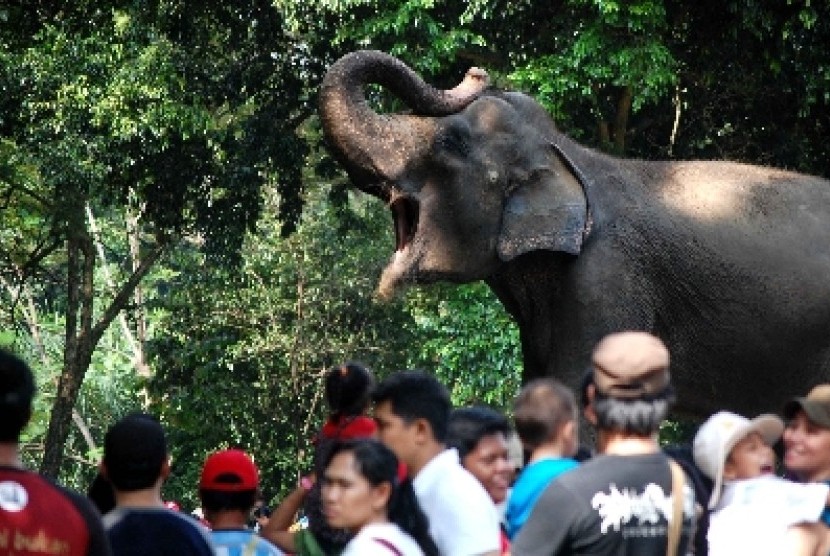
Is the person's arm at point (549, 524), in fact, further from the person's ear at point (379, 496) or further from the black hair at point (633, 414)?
the person's ear at point (379, 496)

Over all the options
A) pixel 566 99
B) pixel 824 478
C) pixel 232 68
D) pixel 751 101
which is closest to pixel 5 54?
pixel 232 68

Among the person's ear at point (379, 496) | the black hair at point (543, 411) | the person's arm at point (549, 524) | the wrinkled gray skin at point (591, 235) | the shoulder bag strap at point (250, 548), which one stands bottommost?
the shoulder bag strap at point (250, 548)

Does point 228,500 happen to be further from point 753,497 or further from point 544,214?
point 544,214

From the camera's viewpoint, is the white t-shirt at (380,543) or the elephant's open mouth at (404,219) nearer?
the white t-shirt at (380,543)

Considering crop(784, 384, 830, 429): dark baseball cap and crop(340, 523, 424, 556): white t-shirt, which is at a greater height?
crop(784, 384, 830, 429): dark baseball cap

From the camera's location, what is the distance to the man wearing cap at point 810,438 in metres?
6.47

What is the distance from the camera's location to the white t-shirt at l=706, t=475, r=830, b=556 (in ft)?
19.0

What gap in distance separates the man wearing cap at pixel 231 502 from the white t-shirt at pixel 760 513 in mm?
1392

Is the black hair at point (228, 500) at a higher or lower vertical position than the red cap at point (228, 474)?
lower

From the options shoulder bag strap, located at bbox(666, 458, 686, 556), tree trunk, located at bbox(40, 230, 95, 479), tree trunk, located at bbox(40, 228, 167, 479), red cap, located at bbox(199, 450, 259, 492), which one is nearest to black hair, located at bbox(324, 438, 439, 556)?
red cap, located at bbox(199, 450, 259, 492)

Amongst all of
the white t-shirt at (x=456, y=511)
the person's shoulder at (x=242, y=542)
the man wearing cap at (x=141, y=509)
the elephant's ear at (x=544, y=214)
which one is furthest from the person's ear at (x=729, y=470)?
the elephant's ear at (x=544, y=214)

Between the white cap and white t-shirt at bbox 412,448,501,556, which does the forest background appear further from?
the white cap

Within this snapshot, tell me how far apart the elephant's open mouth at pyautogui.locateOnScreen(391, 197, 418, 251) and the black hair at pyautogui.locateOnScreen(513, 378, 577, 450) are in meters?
3.71

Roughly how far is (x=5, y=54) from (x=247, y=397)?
11.2 metres
